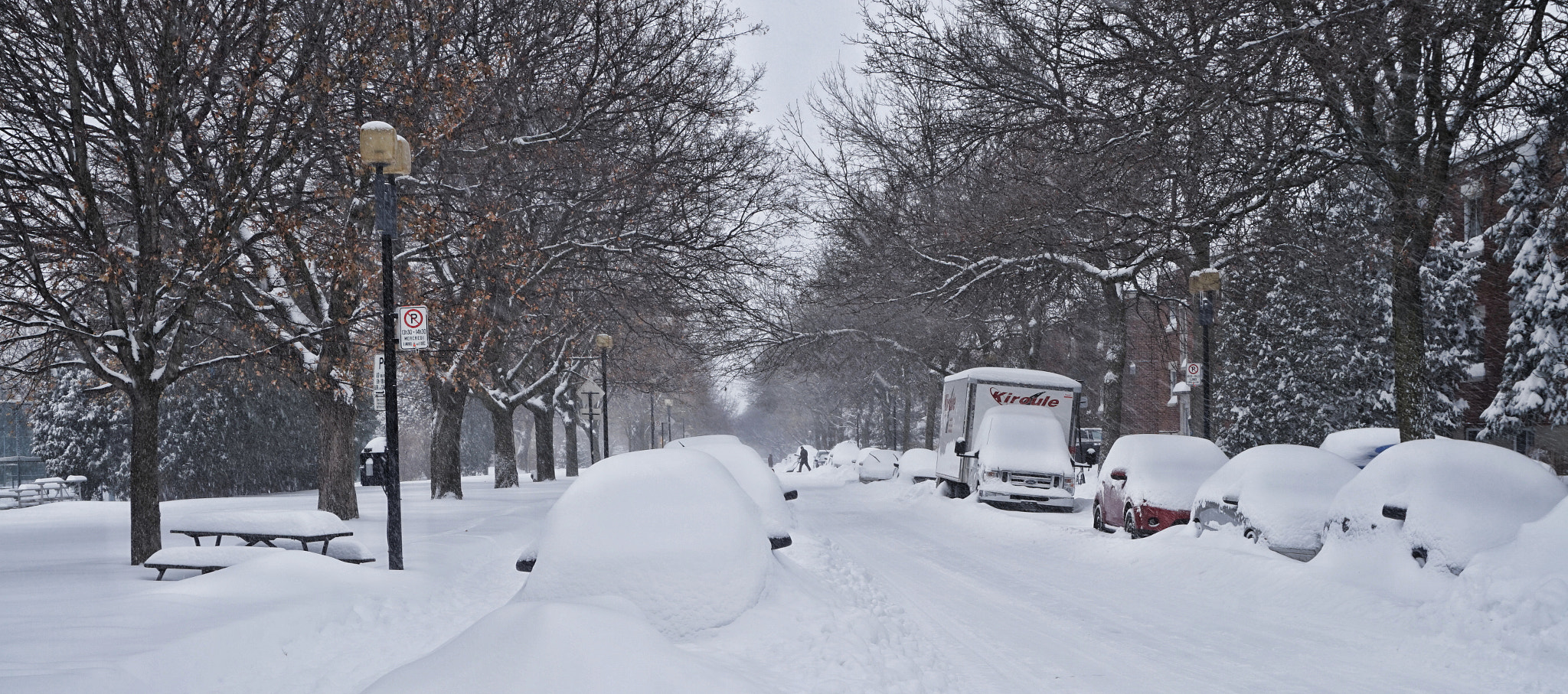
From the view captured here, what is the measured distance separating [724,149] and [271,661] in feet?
47.6

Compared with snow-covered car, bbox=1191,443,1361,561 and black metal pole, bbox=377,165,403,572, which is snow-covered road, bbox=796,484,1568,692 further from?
→ black metal pole, bbox=377,165,403,572

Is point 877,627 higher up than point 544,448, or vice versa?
point 544,448

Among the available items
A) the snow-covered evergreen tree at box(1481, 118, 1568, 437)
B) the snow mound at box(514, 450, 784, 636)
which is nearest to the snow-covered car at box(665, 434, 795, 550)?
the snow mound at box(514, 450, 784, 636)

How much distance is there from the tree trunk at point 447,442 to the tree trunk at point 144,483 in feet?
41.1

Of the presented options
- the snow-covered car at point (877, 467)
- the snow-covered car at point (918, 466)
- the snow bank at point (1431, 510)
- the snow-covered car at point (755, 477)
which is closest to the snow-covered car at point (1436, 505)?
the snow bank at point (1431, 510)

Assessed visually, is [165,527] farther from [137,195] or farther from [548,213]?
[548,213]

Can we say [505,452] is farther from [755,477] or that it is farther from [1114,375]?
[755,477]

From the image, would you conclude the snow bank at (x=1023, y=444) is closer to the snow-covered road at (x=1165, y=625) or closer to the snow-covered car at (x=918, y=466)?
the snow-covered road at (x=1165, y=625)

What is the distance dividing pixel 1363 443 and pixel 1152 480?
6236 millimetres

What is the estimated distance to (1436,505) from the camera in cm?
1041

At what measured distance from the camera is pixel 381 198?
12.1 meters

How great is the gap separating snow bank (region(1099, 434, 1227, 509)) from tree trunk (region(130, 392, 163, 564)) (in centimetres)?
1367

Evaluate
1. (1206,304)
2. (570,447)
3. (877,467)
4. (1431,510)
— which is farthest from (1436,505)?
(570,447)

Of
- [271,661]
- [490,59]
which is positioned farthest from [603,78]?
[271,661]
